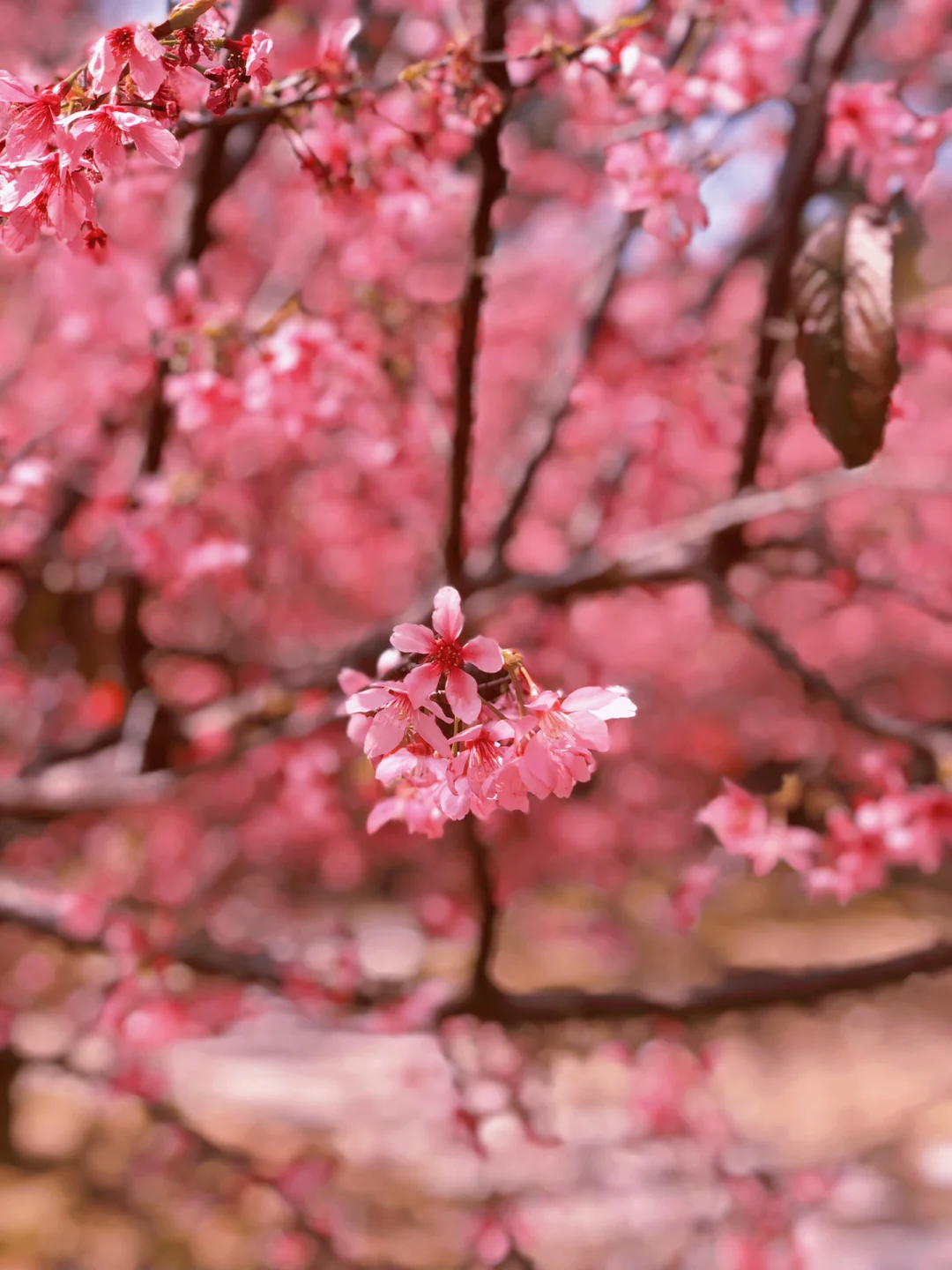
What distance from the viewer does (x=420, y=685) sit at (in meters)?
1.17

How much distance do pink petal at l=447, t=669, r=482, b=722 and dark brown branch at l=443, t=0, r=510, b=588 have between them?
1.05 metres

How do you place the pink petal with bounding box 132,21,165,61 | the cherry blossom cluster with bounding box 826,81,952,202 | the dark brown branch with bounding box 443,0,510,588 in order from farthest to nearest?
the cherry blossom cluster with bounding box 826,81,952,202
the dark brown branch with bounding box 443,0,510,588
the pink petal with bounding box 132,21,165,61

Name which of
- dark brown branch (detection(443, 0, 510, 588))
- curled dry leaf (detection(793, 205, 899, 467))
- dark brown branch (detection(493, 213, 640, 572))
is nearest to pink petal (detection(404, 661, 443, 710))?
curled dry leaf (detection(793, 205, 899, 467))

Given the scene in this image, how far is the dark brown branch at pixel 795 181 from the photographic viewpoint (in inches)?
94.0

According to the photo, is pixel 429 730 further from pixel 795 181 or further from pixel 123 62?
pixel 795 181

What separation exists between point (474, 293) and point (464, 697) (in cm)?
109

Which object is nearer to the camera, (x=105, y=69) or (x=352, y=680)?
(x=105, y=69)

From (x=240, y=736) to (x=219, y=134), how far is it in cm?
171

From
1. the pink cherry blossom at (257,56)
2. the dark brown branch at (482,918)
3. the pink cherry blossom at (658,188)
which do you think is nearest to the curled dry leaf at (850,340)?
the pink cherry blossom at (658,188)

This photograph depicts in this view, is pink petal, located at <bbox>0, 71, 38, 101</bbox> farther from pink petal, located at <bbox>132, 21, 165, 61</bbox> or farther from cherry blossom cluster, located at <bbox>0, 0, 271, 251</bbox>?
pink petal, located at <bbox>132, 21, 165, 61</bbox>

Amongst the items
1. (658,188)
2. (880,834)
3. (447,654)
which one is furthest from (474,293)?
(880,834)

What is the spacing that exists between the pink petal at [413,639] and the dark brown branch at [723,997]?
1.89m

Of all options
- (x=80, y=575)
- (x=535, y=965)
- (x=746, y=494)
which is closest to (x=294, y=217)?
(x=80, y=575)

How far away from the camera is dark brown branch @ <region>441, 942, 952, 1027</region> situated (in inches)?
102
